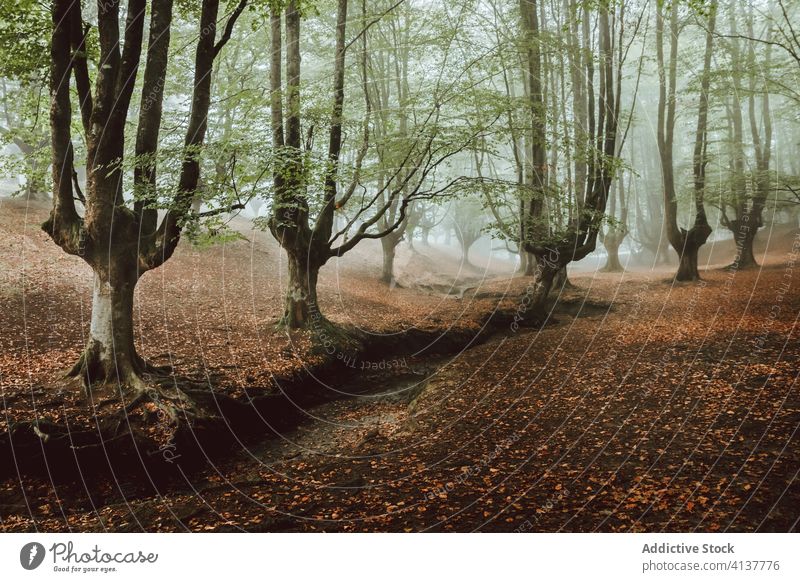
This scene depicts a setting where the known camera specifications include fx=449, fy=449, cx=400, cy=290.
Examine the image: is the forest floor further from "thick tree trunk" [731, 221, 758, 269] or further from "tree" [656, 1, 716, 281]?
"thick tree trunk" [731, 221, 758, 269]

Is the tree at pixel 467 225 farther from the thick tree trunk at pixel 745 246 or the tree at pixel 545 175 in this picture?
the tree at pixel 545 175

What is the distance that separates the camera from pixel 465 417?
291 inches

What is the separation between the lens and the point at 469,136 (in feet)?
32.2

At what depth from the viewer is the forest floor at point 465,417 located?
15.0ft

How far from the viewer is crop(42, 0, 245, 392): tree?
6.71m

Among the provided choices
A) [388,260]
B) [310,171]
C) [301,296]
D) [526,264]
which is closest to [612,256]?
[526,264]

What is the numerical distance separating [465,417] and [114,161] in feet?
22.0

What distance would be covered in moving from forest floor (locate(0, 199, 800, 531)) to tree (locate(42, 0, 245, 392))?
111 cm

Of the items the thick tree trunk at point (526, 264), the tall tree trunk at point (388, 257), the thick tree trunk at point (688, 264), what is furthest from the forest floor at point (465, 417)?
the thick tree trunk at point (526, 264)

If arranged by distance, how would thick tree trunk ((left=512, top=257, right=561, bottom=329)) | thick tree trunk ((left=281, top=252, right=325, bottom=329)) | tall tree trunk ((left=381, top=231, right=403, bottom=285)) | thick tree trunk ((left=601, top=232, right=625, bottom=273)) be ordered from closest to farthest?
1. thick tree trunk ((left=281, top=252, right=325, bottom=329))
2. thick tree trunk ((left=512, top=257, right=561, bottom=329))
3. tall tree trunk ((left=381, top=231, right=403, bottom=285))
4. thick tree trunk ((left=601, top=232, right=625, bottom=273))

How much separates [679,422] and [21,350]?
418 inches

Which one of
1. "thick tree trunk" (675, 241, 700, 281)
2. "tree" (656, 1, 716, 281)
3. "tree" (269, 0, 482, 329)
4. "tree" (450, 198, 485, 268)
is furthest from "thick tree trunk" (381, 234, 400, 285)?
"tree" (450, 198, 485, 268)

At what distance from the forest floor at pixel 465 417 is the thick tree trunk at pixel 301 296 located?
0.58m

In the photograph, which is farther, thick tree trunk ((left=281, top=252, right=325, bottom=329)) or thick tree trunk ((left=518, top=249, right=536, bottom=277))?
thick tree trunk ((left=518, top=249, right=536, bottom=277))
